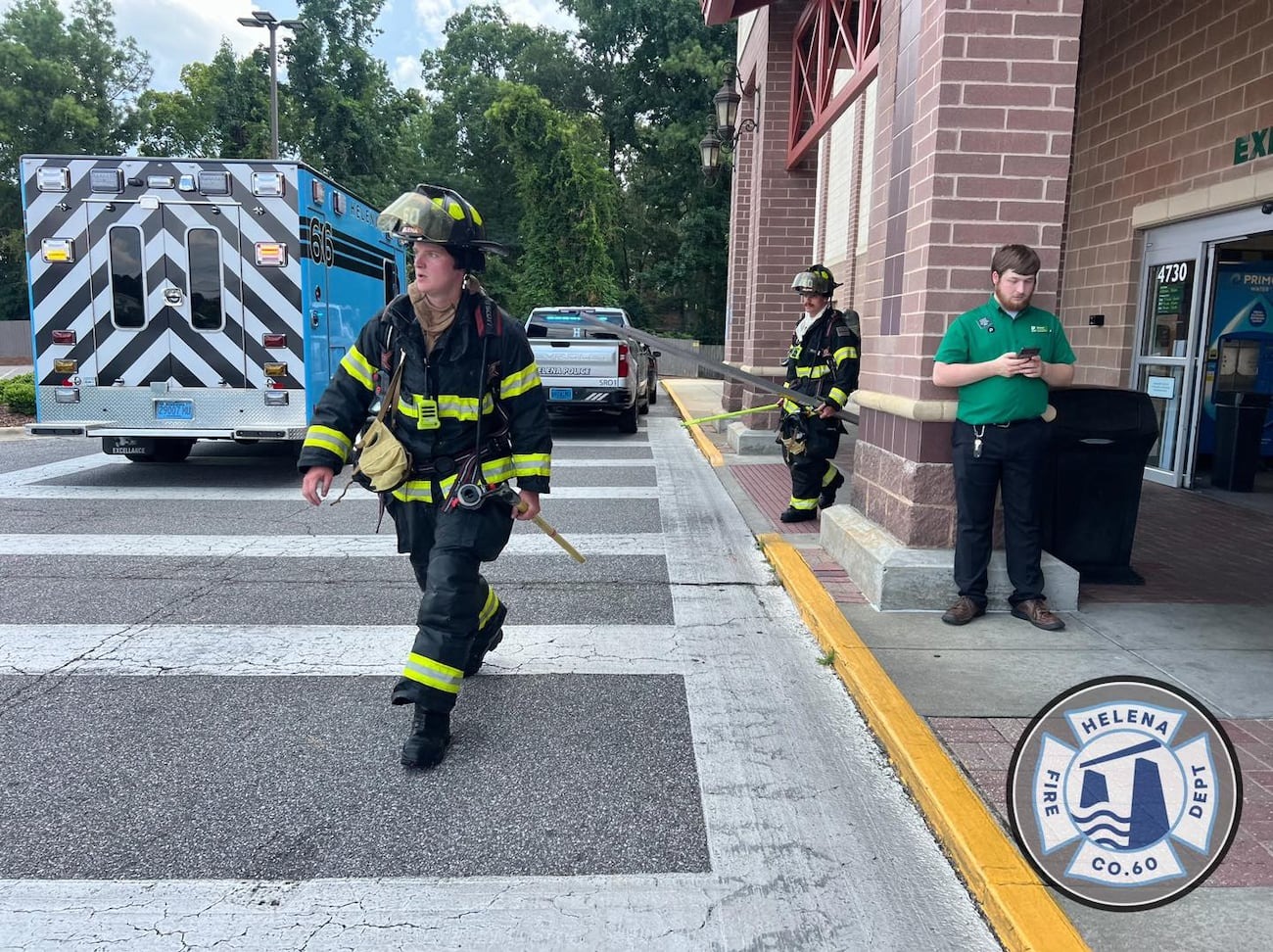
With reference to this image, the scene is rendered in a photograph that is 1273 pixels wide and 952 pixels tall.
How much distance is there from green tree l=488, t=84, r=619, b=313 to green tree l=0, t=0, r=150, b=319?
71.5 feet

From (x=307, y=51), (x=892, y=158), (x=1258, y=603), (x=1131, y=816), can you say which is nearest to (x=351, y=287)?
(x=892, y=158)

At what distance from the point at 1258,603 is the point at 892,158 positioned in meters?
3.26

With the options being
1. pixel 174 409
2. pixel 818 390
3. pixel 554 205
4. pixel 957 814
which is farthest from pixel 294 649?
pixel 554 205

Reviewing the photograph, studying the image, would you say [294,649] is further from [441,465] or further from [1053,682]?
[1053,682]

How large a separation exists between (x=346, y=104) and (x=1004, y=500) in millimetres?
40032

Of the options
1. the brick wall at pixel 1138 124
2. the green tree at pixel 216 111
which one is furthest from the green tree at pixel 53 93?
the brick wall at pixel 1138 124

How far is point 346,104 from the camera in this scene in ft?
128

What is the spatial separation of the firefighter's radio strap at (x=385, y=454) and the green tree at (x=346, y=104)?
38601mm

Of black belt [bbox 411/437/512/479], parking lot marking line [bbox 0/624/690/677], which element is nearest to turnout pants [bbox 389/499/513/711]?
black belt [bbox 411/437/512/479]

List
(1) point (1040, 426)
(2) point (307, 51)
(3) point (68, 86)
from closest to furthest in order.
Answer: (1) point (1040, 426) < (2) point (307, 51) < (3) point (68, 86)

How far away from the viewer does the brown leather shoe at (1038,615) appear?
4.66m

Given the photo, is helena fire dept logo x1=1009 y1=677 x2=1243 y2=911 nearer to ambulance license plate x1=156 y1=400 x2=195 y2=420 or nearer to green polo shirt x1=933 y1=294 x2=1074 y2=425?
green polo shirt x1=933 y1=294 x2=1074 y2=425

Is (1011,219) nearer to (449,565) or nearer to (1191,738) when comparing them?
(449,565)

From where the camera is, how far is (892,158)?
563cm
